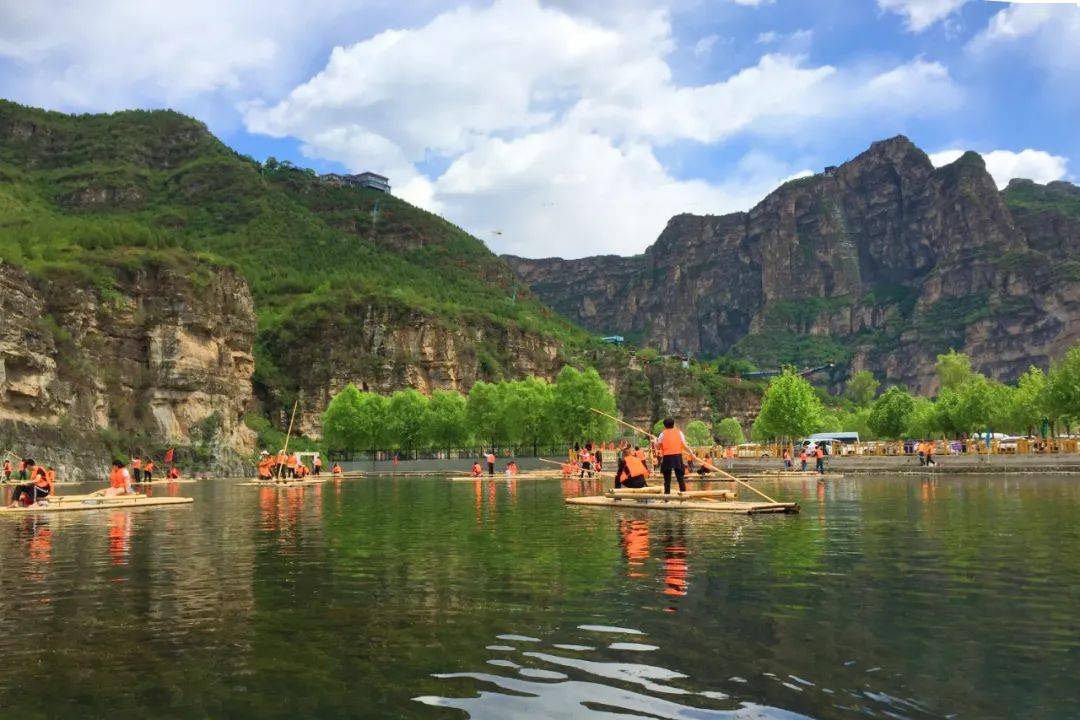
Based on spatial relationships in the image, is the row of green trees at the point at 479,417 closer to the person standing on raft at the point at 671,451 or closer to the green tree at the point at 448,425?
the green tree at the point at 448,425

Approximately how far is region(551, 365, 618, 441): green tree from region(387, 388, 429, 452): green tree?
19987 millimetres

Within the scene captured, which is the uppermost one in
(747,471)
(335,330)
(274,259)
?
(274,259)

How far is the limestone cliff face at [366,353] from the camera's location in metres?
138

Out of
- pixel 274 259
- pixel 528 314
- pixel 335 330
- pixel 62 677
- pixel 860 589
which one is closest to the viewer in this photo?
pixel 62 677

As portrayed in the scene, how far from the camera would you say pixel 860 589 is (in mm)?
12242

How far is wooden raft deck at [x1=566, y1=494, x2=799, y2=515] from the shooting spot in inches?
973

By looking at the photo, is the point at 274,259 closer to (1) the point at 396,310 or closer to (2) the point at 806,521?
(1) the point at 396,310

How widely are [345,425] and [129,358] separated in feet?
87.1

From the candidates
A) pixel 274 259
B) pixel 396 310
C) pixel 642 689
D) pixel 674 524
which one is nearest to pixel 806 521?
pixel 674 524

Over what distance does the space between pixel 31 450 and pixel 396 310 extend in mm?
75434

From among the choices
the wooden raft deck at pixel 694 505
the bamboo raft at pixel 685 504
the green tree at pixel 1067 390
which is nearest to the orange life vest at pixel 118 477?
the bamboo raft at pixel 685 504

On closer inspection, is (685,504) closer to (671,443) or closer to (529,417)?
(671,443)

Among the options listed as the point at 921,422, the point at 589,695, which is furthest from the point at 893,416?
the point at 589,695

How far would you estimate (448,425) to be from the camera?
10944 centimetres
